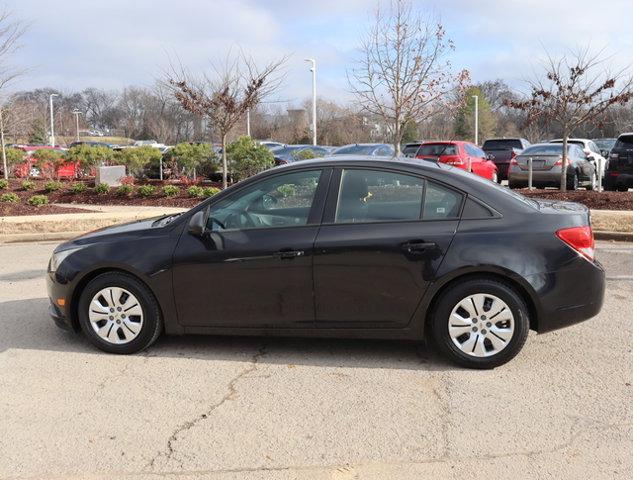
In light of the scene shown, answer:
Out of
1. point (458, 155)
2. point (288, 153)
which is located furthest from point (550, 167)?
point (288, 153)

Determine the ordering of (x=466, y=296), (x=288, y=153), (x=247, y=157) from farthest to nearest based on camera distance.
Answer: (x=288, y=153) < (x=247, y=157) < (x=466, y=296)

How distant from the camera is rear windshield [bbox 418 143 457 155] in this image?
1739cm

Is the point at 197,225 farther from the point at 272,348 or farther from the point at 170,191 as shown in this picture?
the point at 170,191

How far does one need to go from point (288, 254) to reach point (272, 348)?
3.06 feet

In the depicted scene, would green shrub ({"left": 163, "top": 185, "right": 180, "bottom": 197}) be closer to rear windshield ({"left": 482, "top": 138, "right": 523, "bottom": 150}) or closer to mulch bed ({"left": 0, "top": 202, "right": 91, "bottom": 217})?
mulch bed ({"left": 0, "top": 202, "right": 91, "bottom": 217})

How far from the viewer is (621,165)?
1505 cm

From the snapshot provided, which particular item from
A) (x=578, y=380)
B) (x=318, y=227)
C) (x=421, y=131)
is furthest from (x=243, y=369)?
(x=421, y=131)

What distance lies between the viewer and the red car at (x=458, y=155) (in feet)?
55.9

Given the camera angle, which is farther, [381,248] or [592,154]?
[592,154]

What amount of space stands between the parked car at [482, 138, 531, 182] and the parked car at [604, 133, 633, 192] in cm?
660

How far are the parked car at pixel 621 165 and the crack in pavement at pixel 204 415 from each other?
12931 millimetres

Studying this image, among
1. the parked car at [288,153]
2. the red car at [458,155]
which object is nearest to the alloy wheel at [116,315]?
the red car at [458,155]

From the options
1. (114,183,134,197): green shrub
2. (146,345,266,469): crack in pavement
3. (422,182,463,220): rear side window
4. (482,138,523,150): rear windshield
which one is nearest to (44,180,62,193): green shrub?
(114,183,134,197): green shrub

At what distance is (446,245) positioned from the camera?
445 centimetres
